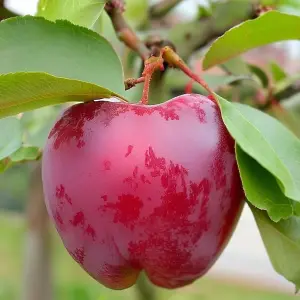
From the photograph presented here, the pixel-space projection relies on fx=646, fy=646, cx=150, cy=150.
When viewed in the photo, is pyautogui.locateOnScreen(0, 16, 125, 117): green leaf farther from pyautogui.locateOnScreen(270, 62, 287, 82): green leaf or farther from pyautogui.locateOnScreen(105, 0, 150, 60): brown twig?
pyautogui.locateOnScreen(270, 62, 287, 82): green leaf

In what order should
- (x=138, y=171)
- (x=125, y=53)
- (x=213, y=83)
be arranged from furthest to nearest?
(x=125, y=53), (x=213, y=83), (x=138, y=171)

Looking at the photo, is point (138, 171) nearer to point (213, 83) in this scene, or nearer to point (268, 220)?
point (268, 220)

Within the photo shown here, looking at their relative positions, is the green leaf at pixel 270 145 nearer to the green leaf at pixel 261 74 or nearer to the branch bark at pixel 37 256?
the green leaf at pixel 261 74

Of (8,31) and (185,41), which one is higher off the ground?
(8,31)

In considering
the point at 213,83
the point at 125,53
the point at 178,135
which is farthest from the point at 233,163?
the point at 125,53

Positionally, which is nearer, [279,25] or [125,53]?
[279,25]

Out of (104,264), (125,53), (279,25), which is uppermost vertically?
(279,25)

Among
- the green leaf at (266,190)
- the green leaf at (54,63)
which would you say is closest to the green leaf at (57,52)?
the green leaf at (54,63)

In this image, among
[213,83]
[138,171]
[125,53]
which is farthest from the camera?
[125,53]
